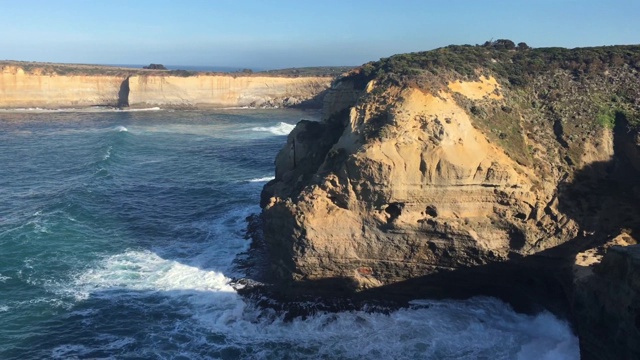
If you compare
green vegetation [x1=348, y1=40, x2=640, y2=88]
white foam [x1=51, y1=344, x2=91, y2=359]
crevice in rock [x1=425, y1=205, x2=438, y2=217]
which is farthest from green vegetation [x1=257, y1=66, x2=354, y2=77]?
white foam [x1=51, y1=344, x2=91, y2=359]

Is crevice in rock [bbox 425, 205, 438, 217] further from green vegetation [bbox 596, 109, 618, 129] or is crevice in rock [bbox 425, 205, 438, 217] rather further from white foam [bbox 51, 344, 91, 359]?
white foam [bbox 51, 344, 91, 359]

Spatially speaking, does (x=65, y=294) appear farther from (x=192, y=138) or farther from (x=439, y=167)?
(x=192, y=138)

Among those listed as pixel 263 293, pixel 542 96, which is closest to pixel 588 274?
pixel 542 96

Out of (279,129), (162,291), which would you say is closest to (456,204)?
(162,291)

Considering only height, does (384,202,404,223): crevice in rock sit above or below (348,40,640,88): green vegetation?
below

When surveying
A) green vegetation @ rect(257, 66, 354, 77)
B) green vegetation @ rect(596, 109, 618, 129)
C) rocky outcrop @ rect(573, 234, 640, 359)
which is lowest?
rocky outcrop @ rect(573, 234, 640, 359)

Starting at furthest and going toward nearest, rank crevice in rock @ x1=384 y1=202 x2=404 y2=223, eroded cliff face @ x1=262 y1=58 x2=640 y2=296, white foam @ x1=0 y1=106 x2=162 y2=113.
Result: 1. white foam @ x1=0 y1=106 x2=162 y2=113
2. crevice in rock @ x1=384 y1=202 x2=404 y2=223
3. eroded cliff face @ x1=262 y1=58 x2=640 y2=296
